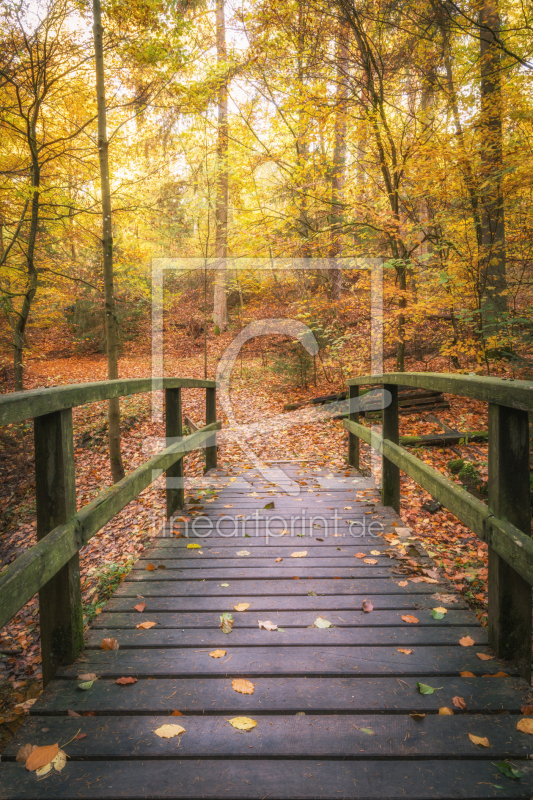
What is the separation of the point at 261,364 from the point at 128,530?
1082cm

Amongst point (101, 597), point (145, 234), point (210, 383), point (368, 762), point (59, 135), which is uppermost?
point (145, 234)

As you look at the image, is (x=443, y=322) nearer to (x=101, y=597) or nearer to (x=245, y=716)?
(x=101, y=597)

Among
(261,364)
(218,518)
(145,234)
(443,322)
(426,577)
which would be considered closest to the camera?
(426,577)

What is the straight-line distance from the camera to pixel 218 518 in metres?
3.93

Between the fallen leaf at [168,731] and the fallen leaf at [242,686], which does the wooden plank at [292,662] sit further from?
the fallen leaf at [168,731]

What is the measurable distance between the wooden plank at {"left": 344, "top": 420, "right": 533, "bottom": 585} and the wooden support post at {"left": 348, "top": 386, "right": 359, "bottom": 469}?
92.4 inches

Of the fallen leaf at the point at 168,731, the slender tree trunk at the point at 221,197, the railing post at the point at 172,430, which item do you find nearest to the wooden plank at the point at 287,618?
the fallen leaf at the point at 168,731

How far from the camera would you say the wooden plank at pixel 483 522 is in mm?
1682

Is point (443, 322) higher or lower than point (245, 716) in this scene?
higher

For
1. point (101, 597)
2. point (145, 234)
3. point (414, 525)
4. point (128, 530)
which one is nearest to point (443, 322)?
point (414, 525)

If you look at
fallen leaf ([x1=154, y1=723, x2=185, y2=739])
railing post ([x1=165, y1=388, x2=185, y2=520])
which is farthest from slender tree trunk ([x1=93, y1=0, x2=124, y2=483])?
fallen leaf ([x1=154, y1=723, x2=185, y2=739])

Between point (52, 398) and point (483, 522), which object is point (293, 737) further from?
point (52, 398)

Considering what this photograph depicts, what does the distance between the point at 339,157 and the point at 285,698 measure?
12607 mm

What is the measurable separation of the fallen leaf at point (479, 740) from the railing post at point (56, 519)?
1664mm
